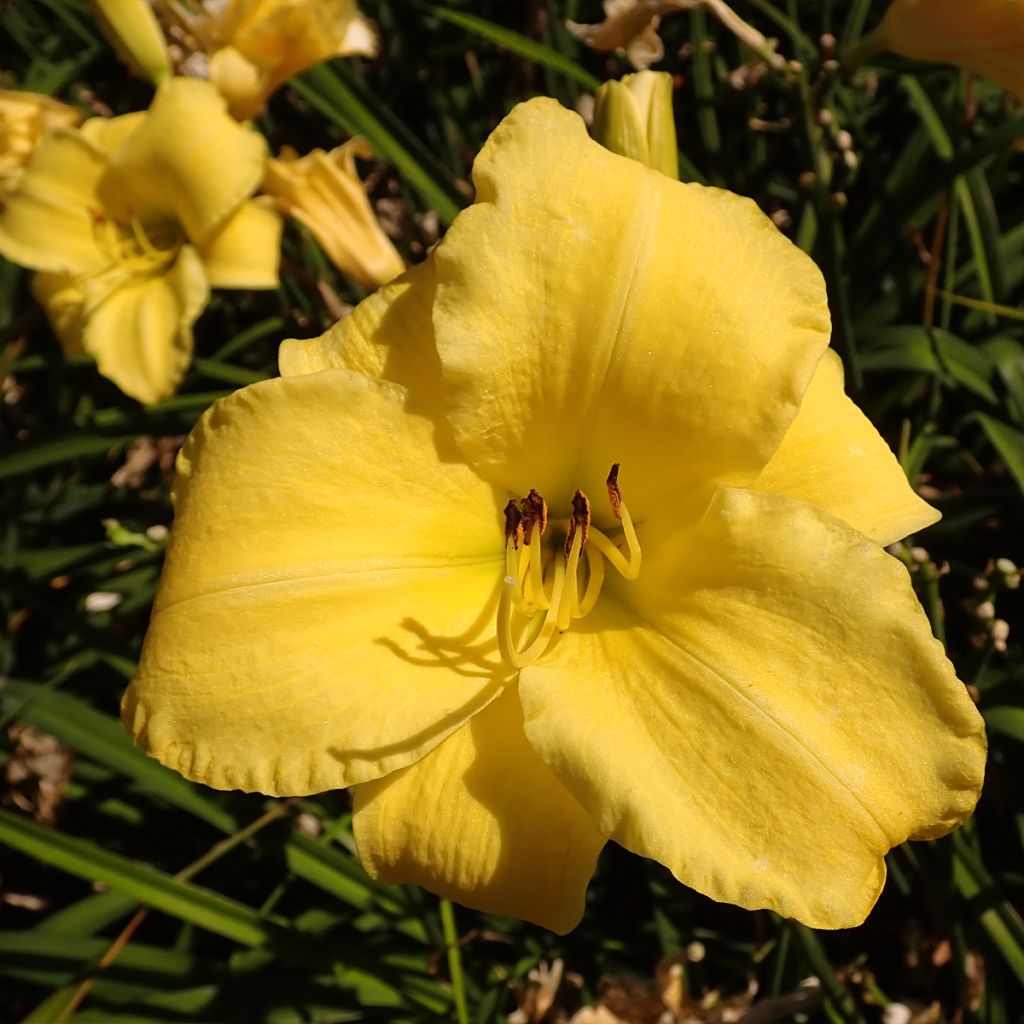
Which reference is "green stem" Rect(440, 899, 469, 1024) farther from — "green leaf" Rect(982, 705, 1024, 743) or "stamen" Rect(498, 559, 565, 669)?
"green leaf" Rect(982, 705, 1024, 743)

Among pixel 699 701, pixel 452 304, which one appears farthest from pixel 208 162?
pixel 699 701

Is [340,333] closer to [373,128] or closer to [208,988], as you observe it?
[373,128]

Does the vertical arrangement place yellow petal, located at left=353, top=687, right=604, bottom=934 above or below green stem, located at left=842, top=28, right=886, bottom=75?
below

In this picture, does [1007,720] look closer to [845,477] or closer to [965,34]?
[845,477]

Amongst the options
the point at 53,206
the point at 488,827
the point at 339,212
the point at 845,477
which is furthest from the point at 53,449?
the point at 845,477

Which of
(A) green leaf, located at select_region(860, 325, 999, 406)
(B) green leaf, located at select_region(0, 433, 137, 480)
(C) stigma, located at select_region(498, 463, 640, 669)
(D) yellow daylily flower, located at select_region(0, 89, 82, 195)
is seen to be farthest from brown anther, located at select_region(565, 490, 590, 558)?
(D) yellow daylily flower, located at select_region(0, 89, 82, 195)

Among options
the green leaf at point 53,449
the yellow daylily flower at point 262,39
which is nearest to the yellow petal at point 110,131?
the yellow daylily flower at point 262,39
